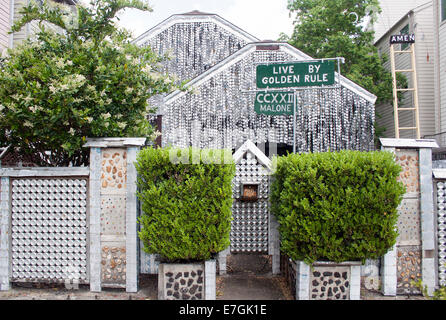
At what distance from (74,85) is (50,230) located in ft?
7.78

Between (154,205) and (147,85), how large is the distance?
88.8 inches

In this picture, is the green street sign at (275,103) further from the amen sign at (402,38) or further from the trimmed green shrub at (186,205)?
the amen sign at (402,38)

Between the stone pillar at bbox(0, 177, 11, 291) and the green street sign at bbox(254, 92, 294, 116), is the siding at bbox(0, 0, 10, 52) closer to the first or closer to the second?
the stone pillar at bbox(0, 177, 11, 291)

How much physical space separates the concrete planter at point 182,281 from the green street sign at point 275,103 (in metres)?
3.20

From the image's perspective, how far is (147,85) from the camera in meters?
5.82

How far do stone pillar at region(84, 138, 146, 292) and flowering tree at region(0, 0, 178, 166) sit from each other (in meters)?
0.43

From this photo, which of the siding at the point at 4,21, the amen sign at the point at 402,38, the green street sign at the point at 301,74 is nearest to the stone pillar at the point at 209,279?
the green street sign at the point at 301,74

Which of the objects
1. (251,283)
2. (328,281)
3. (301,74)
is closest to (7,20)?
(301,74)

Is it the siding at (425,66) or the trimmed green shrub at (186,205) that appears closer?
the trimmed green shrub at (186,205)

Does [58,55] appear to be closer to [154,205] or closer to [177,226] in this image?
[154,205]

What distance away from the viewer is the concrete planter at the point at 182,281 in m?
4.87

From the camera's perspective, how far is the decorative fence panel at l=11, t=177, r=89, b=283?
5.27 m

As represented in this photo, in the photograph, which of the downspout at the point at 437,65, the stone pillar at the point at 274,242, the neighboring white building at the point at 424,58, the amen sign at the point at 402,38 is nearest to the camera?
the stone pillar at the point at 274,242

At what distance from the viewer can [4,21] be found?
35.0ft
